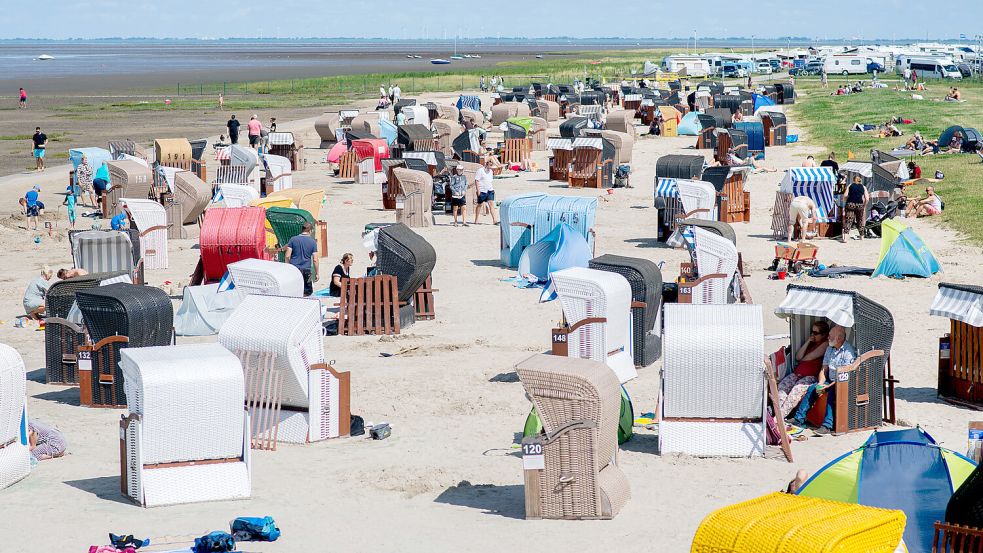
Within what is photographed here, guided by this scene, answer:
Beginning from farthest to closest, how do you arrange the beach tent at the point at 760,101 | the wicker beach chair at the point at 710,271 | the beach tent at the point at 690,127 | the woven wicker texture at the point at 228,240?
the beach tent at the point at 760,101 < the beach tent at the point at 690,127 < the woven wicker texture at the point at 228,240 < the wicker beach chair at the point at 710,271

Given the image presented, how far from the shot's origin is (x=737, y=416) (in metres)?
12.0

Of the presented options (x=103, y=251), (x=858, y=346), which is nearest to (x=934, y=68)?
(x=103, y=251)

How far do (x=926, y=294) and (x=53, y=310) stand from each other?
1327cm

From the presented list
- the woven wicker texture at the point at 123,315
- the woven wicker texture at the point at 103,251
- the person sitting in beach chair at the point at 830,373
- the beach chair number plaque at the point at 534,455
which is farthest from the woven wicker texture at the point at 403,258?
the beach chair number plaque at the point at 534,455

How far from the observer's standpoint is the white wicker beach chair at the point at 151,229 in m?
23.1

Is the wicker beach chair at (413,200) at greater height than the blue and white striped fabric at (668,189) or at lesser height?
lesser

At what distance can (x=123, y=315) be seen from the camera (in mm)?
14297

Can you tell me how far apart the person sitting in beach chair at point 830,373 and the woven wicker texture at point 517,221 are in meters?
9.71

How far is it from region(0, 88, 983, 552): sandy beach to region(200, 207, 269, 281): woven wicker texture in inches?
87.0

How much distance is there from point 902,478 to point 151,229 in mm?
16871

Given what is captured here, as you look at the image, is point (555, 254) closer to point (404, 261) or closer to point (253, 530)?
point (404, 261)

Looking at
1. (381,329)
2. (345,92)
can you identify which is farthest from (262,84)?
(381,329)

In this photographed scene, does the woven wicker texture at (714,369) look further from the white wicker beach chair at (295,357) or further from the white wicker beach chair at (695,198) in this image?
the white wicker beach chair at (695,198)

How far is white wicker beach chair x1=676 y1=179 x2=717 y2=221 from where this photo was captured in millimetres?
24703
